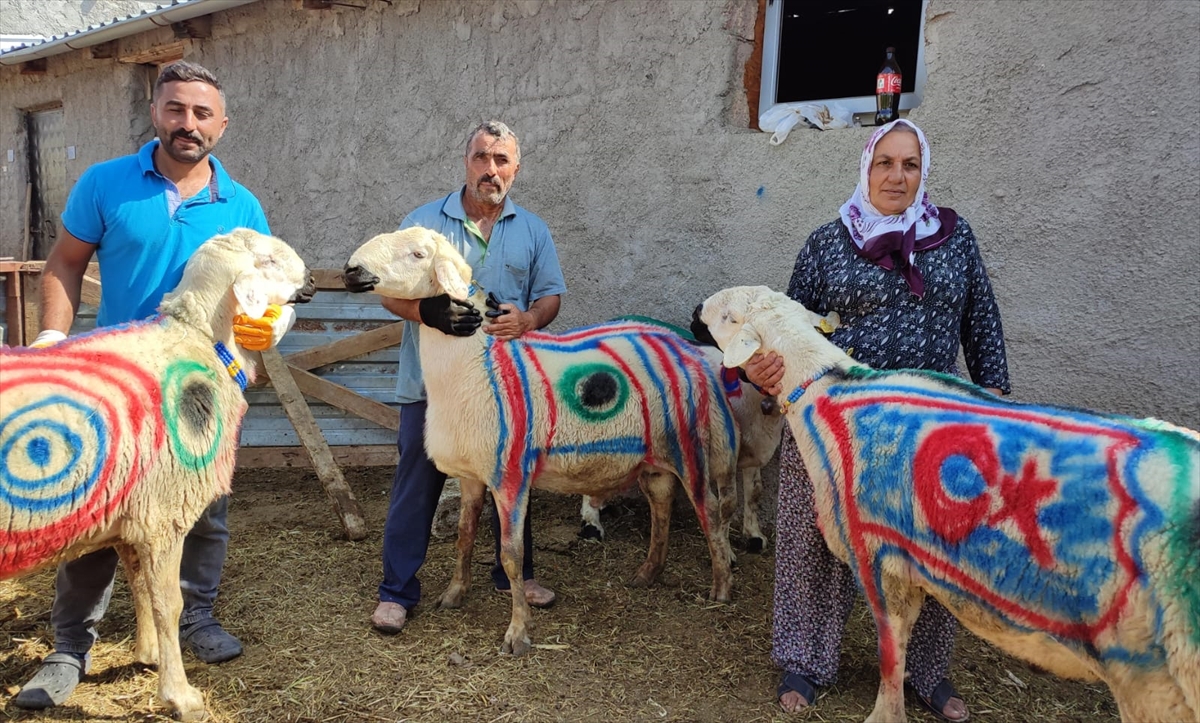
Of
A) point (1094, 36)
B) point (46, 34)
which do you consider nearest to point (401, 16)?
point (1094, 36)

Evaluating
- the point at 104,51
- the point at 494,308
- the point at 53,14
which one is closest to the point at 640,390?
the point at 494,308

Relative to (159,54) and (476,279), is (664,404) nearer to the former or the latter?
(476,279)

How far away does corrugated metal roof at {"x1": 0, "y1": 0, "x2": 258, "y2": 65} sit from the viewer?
277 inches

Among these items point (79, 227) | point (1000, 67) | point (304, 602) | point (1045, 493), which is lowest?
point (304, 602)

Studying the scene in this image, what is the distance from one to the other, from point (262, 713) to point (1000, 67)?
4609 millimetres

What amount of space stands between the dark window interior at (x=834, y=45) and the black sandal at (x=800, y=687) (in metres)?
3.53

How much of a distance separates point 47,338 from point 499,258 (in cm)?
186

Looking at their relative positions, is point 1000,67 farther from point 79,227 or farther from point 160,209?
point 79,227

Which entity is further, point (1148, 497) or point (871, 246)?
point (871, 246)

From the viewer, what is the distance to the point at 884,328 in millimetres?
3059

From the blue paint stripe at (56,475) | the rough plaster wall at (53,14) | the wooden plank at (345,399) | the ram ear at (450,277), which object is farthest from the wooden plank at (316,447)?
the rough plaster wall at (53,14)

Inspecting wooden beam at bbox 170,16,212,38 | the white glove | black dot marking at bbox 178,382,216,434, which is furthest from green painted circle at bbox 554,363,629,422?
wooden beam at bbox 170,16,212,38

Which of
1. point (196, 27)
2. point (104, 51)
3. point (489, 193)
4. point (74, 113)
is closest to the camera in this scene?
point (489, 193)

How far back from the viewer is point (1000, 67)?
13.6 ft
